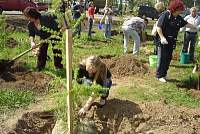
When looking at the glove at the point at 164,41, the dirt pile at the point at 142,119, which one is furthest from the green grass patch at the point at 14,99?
the glove at the point at 164,41

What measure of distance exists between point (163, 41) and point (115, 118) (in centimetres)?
222

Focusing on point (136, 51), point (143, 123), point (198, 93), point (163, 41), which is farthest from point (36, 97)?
point (136, 51)

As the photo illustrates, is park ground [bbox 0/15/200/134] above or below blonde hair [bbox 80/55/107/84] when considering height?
below

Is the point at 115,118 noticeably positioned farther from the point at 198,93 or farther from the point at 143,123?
the point at 198,93

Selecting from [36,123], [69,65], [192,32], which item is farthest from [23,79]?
[192,32]

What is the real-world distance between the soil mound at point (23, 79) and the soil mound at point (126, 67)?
1836 mm

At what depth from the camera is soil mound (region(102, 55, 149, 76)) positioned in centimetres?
630

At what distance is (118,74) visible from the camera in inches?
246

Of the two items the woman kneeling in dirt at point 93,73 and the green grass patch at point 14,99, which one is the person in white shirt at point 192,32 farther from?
the green grass patch at point 14,99

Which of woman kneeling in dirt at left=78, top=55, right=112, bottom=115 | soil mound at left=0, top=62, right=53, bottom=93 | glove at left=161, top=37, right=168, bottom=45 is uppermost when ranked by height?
glove at left=161, top=37, right=168, bottom=45

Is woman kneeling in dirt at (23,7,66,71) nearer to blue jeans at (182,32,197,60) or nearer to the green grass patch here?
the green grass patch

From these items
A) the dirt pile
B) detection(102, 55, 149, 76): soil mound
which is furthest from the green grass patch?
detection(102, 55, 149, 76): soil mound

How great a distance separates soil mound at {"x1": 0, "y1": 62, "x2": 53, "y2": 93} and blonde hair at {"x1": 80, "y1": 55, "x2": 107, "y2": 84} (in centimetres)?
161

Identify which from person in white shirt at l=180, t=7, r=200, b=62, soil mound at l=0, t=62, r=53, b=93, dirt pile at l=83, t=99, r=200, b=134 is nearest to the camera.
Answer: dirt pile at l=83, t=99, r=200, b=134
